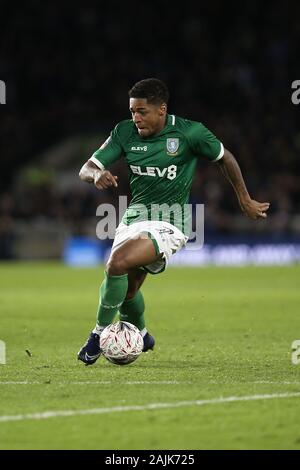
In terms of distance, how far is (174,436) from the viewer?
5.84 metres

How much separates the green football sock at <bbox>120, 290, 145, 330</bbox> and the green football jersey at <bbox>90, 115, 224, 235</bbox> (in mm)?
712

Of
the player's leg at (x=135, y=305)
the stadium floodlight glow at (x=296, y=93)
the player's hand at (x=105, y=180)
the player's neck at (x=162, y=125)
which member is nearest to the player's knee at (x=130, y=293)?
the player's leg at (x=135, y=305)

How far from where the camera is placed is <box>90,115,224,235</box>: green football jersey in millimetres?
9109

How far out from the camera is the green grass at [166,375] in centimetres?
589

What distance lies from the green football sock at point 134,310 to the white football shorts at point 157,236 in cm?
39

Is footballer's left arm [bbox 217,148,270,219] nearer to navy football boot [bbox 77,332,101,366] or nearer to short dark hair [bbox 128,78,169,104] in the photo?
short dark hair [bbox 128,78,169,104]

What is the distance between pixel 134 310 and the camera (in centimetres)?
945

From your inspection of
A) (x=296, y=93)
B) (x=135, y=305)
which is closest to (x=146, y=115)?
(x=135, y=305)

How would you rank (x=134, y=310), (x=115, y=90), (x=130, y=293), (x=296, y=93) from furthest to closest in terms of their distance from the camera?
(x=115, y=90)
(x=296, y=93)
(x=134, y=310)
(x=130, y=293)

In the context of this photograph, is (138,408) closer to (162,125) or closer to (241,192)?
(241,192)

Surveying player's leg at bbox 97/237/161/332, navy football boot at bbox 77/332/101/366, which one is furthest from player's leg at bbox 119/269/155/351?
navy football boot at bbox 77/332/101/366

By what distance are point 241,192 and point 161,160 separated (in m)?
0.73

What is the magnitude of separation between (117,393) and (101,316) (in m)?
1.54
